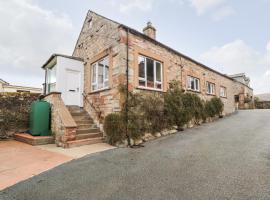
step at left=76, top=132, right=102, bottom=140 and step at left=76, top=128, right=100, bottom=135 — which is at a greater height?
step at left=76, top=128, right=100, bottom=135

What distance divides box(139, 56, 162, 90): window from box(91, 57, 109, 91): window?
185 centimetres

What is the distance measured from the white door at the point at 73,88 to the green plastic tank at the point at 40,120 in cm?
166

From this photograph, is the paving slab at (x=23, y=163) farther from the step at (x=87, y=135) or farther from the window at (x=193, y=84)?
the window at (x=193, y=84)

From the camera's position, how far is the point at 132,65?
7609 mm

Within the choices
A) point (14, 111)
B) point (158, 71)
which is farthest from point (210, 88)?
point (14, 111)

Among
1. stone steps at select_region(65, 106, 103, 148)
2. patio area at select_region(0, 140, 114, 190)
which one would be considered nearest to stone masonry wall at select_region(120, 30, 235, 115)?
stone steps at select_region(65, 106, 103, 148)

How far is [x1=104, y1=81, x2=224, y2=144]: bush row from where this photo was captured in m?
6.93

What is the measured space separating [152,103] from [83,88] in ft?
16.0

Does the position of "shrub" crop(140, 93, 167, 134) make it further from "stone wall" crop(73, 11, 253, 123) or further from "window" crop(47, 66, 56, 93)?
"window" crop(47, 66, 56, 93)

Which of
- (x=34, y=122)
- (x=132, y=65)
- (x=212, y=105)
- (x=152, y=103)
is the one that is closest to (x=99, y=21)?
(x=132, y=65)

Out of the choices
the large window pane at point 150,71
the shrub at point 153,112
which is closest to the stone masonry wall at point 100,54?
the shrub at point 153,112

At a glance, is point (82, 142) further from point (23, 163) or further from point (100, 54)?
point (100, 54)

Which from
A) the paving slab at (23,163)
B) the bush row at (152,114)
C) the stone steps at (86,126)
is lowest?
the paving slab at (23,163)

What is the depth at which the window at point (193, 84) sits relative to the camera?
1197 centimetres
